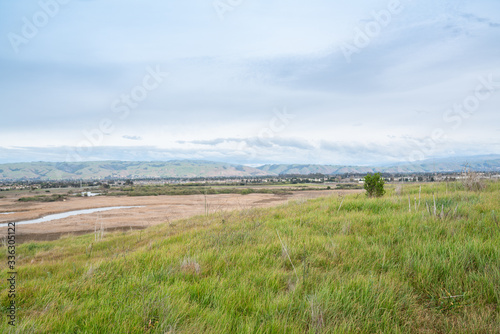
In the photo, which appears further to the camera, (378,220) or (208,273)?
(378,220)

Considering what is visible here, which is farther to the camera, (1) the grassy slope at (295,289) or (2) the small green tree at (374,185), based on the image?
(2) the small green tree at (374,185)

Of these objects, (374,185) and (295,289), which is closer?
(295,289)

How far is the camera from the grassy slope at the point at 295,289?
8.70 feet

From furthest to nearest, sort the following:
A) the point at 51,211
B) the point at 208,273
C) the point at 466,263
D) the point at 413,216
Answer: the point at 51,211, the point at 413,216, the point at 208,273, the point at 466,263

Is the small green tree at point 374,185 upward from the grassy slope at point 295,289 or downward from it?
upward

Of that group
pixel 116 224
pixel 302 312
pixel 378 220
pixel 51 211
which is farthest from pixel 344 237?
pixel 51 211

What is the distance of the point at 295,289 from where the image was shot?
3.27 m

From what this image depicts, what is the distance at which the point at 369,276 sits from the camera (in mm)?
3514

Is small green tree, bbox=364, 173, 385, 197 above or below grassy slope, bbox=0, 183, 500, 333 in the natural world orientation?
above

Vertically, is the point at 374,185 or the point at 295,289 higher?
the point at 374,185

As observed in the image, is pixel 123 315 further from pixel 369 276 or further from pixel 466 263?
pixel 466 263

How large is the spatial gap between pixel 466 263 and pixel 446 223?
81.3 inches

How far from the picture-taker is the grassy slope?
265 centimetres

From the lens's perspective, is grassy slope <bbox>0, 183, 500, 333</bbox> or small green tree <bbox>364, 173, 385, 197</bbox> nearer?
grassy slope <bbox>0, 183, 500, 333</bbox>
